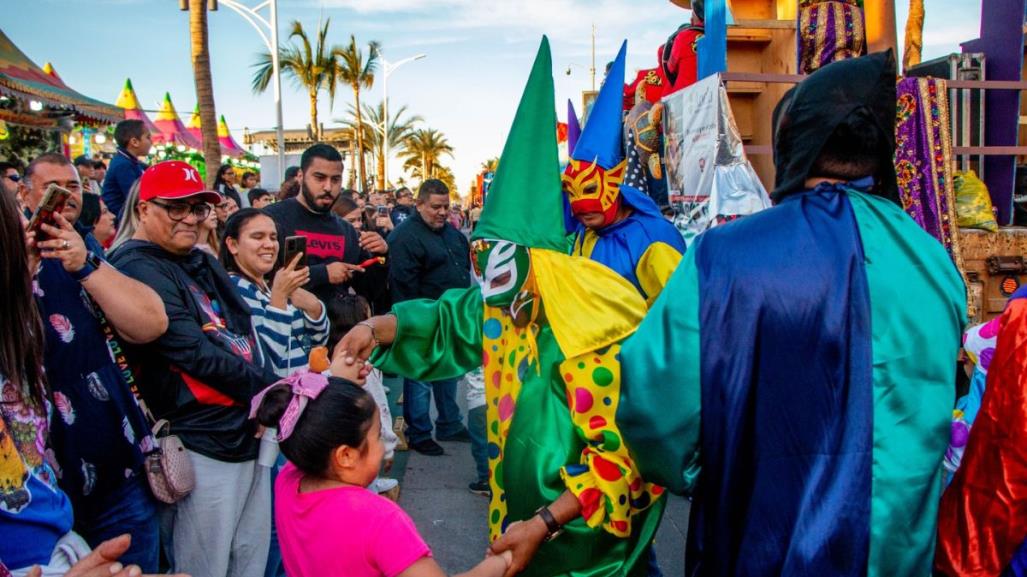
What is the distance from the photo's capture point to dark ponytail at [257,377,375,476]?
187cm

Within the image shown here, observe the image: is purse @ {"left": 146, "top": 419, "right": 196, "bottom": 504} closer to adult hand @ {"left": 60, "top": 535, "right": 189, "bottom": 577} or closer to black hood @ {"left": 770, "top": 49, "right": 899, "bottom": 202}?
adult hand @ {"left": 60, "top": 535, "right": 189, "bottom": 577}

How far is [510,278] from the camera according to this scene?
225 cm

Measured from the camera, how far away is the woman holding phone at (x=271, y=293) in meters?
3.20

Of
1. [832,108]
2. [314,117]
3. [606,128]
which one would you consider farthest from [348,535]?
[314,117]

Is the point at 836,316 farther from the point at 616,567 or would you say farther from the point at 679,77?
the point at 679,77

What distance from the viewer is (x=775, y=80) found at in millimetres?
4891

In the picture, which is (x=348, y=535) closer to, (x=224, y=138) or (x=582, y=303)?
(x=582, y=303)

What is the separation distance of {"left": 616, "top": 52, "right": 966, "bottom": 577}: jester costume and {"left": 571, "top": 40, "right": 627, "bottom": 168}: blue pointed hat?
183cm

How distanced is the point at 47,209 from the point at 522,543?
1529mm

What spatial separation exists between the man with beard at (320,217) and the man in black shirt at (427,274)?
0.94 metres

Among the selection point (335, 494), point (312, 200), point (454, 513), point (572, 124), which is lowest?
point (454, 513)

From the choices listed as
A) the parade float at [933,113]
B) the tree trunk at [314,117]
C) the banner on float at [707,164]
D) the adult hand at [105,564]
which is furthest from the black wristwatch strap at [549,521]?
the tree trunk at [314,117]

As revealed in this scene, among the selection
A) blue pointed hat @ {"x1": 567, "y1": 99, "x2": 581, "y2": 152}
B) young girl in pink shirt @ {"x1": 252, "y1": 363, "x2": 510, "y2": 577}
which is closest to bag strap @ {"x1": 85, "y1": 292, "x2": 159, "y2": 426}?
young girl in pink shirt @ {"x1": 252, "y1": 363, "x2": 510, "y2": 577}

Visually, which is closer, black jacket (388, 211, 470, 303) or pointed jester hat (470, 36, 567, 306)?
pointed jester hat (470, 36, 567, 306)
